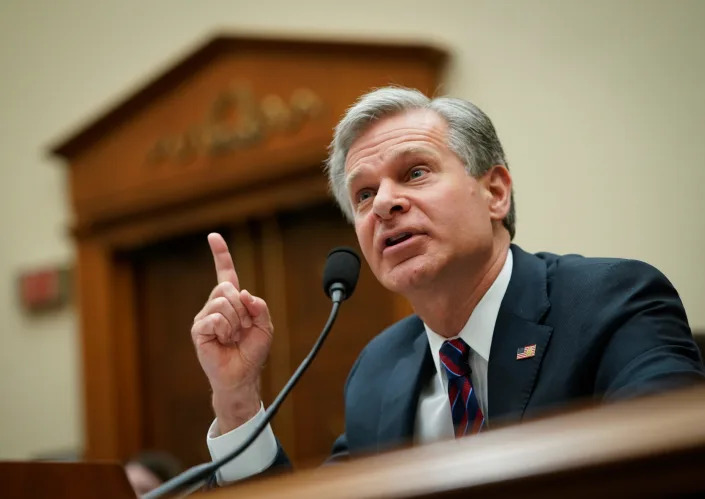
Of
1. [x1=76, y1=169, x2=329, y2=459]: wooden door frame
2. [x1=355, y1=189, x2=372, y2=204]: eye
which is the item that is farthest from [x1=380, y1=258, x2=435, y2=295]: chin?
[x1=76, y1=169, x2=329, y2=459]: wooden door frame

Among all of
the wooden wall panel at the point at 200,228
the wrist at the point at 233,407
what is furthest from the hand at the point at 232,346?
the wooden wall panel at the point at 200,228

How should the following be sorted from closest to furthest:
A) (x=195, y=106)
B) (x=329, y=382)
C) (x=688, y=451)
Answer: (x=688, y=451) → (x=329, y=382) → (x=195, y=106)

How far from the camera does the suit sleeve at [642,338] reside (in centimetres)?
130

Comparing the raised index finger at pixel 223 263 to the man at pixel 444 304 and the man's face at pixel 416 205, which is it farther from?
the man's face at pixel 416 205

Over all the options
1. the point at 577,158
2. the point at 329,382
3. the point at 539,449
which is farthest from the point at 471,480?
the point at 329,382

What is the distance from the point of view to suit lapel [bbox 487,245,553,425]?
5.22 feet

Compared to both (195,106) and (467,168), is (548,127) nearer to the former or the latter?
(467,168)

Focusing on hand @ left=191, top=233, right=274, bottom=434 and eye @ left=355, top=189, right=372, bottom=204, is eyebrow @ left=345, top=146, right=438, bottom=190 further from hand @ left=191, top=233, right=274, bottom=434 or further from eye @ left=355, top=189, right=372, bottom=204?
hand @ left=191, top=233, right=274, bottom=434

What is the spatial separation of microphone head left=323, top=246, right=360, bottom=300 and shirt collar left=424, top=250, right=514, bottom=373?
10.1 inches

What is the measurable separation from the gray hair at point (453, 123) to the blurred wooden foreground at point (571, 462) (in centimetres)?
128

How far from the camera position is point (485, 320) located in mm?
1765

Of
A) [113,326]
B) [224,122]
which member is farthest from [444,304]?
[113,326]

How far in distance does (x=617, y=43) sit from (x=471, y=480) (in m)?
2.92

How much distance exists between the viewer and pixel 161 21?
4.79 m
